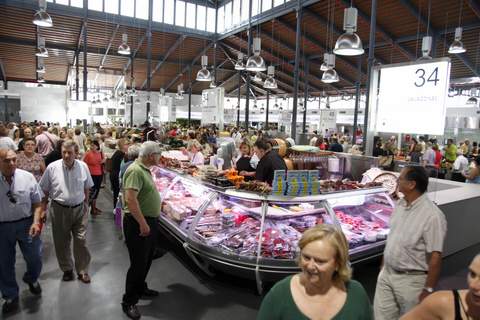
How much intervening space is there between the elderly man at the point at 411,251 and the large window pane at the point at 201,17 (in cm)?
2079

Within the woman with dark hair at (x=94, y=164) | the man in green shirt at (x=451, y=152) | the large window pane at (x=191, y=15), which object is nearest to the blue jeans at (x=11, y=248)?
the woman with dark hair at (x=94, y=164)

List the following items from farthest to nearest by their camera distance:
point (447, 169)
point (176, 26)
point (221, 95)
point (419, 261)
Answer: point (176, 26), point (447, 169), point (221, 95), point (419, 261)

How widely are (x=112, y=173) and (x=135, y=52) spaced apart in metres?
16.3

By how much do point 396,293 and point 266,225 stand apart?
160 cm

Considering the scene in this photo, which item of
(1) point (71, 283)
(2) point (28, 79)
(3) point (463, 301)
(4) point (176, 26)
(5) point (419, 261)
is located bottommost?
(1) point (71, 283)

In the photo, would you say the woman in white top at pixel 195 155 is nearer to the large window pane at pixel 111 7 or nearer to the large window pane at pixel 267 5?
the large window pane at pixel 267 5

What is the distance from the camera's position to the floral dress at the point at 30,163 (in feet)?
16.5

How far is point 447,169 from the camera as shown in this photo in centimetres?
1180

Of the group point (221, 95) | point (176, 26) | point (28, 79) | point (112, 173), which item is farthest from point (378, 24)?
point (28, 79)

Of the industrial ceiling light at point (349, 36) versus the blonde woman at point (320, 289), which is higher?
the industrial ceiling light at point (349, 36)

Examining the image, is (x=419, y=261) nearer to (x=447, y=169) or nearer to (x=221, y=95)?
(x=221, y=95)

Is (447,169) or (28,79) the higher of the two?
(28,79)

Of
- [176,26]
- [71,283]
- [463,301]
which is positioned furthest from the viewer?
[176,26]

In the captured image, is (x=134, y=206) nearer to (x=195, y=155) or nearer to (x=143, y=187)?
(x=143, y=187)
